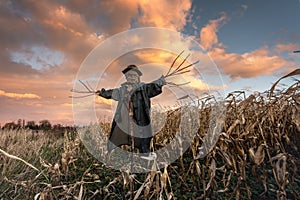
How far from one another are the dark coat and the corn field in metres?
0.39

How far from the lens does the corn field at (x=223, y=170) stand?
1.69m

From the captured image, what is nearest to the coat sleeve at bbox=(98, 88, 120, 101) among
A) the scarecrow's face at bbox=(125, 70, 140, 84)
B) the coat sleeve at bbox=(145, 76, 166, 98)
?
the scarecrow's face at bbox=(125, 70, 140, 84)

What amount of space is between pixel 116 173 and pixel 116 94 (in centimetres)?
104

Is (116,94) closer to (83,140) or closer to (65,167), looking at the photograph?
(65,167)

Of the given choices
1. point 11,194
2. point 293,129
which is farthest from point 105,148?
point 293,129

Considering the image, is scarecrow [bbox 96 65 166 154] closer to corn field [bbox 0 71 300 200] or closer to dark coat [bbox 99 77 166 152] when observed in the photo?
dark coat [bbox 99 77 166 152]

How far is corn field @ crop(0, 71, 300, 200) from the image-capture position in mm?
1694

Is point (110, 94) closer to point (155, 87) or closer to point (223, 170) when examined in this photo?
point (155, 87)

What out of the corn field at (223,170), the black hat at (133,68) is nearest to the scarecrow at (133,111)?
the black hat at (133,68)

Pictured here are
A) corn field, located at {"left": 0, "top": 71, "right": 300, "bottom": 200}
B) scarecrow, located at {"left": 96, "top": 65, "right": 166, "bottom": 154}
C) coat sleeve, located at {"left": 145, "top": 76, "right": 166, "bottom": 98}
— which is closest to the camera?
corn field, located at {"left": 0, "top": 71, "right": 300, "bottom": 200}

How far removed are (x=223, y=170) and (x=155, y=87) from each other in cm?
156

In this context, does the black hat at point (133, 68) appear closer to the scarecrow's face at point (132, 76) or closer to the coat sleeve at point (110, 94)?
the scarecrow's face at point (132, 76)

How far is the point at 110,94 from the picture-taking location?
348cm

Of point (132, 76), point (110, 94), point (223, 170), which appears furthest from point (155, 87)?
point (223, 170)
